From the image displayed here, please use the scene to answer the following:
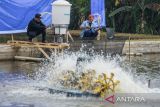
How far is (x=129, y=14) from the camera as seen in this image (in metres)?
28.8

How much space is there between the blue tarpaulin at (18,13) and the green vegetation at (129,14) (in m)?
6.63

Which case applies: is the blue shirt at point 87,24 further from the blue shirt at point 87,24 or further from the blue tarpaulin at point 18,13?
the blue tarpaulin at point 18,13

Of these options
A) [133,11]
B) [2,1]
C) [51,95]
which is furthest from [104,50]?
[133,11]

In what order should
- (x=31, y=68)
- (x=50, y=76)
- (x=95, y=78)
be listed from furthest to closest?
1. (x=31, y=68)
2. (x=50, y=76)
3. (x=95, y=78)

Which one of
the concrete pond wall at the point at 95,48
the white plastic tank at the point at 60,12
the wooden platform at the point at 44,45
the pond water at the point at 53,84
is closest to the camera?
the pond water at the point at 53,84

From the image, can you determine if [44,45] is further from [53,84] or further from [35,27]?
[53,84]

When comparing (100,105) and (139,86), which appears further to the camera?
(139,86)

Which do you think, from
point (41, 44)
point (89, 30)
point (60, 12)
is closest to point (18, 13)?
point (60, 12)

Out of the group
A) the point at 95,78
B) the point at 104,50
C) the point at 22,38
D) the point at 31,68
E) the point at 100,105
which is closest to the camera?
the point at 100,105

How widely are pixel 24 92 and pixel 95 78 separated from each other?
1654 mm

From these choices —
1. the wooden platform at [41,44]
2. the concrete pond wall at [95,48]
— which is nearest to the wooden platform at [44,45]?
the wooden platform at [41,44]

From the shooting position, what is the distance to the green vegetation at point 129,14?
27969mm

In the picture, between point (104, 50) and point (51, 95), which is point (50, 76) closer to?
point (51, 95)

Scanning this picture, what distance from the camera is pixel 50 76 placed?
13.8 metres
